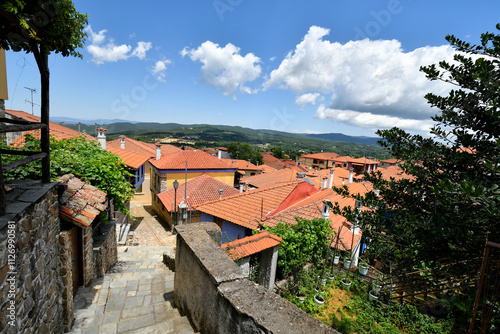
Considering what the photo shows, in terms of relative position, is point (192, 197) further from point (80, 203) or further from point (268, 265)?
point (80, 203)

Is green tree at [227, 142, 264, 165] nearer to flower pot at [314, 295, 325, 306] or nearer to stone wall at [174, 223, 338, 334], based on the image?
flower pot at [314, 295, 325, 306]

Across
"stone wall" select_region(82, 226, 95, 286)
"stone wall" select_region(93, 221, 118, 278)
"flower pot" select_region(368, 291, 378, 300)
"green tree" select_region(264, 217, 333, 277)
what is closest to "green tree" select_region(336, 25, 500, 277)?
"green tree" select_region(264, 217, 333, 277)

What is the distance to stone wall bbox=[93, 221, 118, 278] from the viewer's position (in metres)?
5.07

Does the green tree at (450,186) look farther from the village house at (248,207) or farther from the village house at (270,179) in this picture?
the village house at (270,179)

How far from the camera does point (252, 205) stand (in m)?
10.5

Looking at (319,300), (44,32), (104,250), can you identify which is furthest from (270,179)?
(44,32)

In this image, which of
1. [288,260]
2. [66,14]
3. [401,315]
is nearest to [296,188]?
[288,260]

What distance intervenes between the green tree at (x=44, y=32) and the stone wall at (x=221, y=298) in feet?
7.52

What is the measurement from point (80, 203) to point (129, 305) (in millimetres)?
1992

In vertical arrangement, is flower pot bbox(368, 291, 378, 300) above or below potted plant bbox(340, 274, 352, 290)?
above

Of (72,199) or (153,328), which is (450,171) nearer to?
(153,328)

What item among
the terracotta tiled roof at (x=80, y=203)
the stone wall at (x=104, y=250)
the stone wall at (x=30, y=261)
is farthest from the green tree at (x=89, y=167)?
the stone wall at (x=30, y=261)

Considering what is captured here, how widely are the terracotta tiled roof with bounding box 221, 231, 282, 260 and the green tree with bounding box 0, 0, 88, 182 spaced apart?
10.3 feet

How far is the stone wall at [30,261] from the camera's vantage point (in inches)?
74.0
